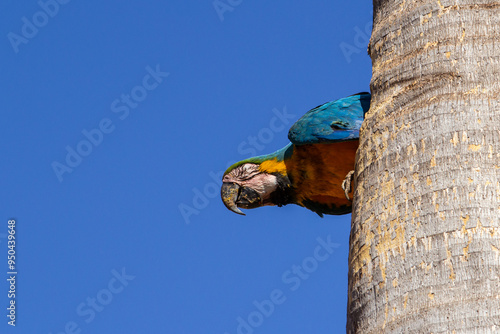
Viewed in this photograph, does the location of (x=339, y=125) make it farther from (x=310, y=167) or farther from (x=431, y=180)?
(x=431, y=180)

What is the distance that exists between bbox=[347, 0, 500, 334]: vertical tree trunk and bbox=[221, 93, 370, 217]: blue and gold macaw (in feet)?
7.68

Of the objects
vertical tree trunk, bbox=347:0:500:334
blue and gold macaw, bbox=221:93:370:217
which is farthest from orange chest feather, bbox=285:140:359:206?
vertical tree trunk, bbox=347:0:500:334

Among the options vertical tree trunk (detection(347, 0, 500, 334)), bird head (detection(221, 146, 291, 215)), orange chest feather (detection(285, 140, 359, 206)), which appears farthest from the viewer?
bird head (detection(221, 146, 291, 215))

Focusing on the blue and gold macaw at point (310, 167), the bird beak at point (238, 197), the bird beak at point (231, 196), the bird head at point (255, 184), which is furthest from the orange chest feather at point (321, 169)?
the bird beak at point (231, 196)

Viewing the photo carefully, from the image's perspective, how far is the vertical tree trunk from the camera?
185cm

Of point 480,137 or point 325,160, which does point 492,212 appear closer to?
point 480,137

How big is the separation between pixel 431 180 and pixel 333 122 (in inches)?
114

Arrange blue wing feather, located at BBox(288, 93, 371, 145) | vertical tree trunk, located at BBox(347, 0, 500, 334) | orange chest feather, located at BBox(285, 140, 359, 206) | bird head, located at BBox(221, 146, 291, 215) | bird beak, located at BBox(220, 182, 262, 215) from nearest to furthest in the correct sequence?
vertical tree trunk, located at BBox(347, 0, 500, 334) → blue wing feather, located at BBox(288, 93, 371, 145) → orange chest feather, located at BBox(285, 140, 359, 206) → bird head, located at BBox(221, 146, 291, 215) → bird beak, located at BBox(220, 182, 262, 215)

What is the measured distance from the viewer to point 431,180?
2.03 metres

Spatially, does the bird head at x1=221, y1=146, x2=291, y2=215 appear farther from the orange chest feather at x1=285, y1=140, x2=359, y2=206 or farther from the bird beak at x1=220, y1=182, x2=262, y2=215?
the orange chest feather at x1=285, y1=140, x2=359, y2=206

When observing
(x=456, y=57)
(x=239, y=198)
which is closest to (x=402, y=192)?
(x=456, y=57)

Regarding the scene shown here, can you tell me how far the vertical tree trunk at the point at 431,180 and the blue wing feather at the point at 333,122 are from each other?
2.34 meters

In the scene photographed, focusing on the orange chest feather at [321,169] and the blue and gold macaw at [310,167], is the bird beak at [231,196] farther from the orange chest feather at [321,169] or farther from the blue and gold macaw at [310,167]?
the orange chest feather at [321,169]

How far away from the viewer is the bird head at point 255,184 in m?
5.55
